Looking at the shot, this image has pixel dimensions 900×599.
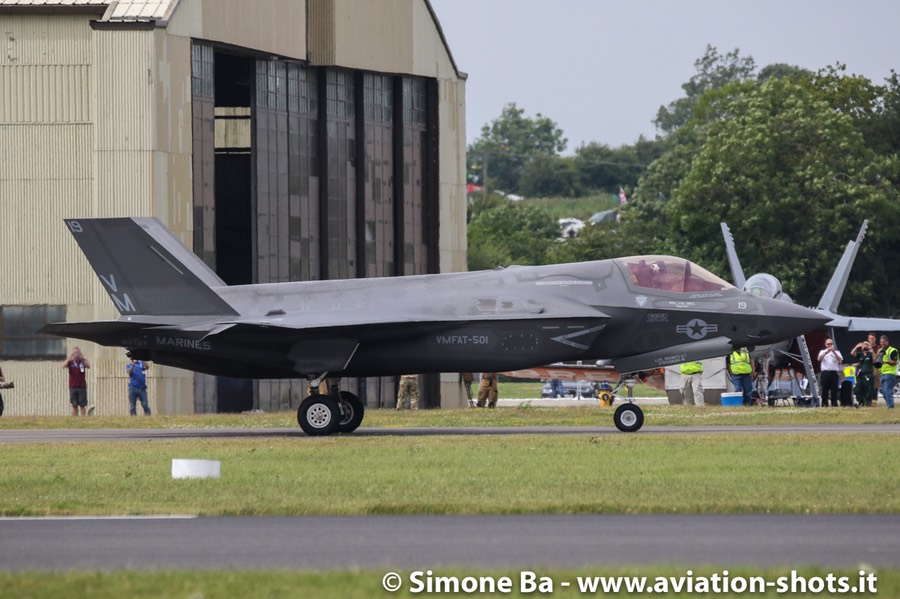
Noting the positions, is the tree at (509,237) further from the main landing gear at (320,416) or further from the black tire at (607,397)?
the main landing gear at (320,416)

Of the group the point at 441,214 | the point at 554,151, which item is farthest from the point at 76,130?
the point at 554,151

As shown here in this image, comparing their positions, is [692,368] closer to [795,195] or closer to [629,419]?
[629,419]

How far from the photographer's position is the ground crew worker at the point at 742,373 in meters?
34.6

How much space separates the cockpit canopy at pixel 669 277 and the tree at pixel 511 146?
15955cm

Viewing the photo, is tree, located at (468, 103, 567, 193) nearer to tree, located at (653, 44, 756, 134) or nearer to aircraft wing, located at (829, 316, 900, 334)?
tree, located at (653, 44, 756, 134)

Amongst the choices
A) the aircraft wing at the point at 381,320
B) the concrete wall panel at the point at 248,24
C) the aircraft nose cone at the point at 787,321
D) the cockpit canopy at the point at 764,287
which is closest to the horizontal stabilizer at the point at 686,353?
the aircraft nose cone at the point at 787,321

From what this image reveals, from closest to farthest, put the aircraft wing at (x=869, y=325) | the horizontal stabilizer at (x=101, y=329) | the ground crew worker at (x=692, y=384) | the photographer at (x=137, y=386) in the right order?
the horizontal stabilizer at (x=101, y=329), the photographer at (x=137, y=386), the ground crew worker at (x=692, y=384), the aircraft wing at (x=869, y=325)

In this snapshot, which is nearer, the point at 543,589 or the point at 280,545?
the point at 543,589

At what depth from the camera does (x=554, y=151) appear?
189 metres

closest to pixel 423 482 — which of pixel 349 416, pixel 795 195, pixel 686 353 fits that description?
pixel 686 353

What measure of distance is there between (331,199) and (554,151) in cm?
15048

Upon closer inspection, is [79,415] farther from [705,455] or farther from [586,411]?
[705,455]

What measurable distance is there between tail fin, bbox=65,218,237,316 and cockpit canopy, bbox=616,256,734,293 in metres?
6.37

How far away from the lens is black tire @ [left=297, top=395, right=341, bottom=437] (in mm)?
22953
